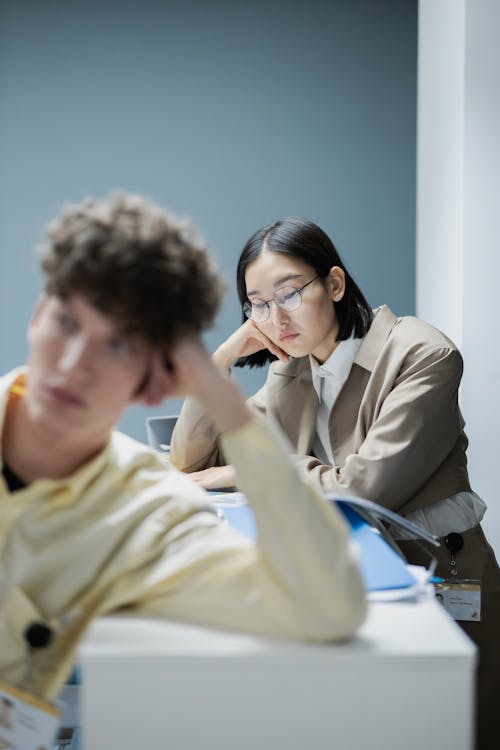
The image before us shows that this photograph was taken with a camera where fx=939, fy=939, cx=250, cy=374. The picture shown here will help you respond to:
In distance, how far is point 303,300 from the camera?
2289 mm

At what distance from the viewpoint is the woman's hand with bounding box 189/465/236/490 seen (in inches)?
88.3

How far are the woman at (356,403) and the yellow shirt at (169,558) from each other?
3.19ft

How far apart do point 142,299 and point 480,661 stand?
1.48 meters

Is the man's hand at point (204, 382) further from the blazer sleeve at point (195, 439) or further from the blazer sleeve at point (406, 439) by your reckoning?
the blazer sleeve at point (195, 439)

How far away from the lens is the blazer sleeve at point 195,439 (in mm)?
2451

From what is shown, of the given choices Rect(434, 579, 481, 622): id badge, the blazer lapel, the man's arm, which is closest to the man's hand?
the man's arm

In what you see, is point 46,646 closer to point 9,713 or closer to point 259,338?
point 9,713

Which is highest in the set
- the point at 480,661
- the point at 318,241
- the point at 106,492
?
the point at 318,241

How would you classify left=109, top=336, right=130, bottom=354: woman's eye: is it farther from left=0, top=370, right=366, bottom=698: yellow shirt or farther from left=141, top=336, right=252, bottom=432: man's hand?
left=0, top=370, right=366, bottom=698: yellow shirt

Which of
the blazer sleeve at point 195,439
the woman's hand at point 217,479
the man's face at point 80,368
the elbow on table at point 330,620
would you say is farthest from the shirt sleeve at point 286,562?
the blazer sleeve at point 195,439

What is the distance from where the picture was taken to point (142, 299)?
996 mm

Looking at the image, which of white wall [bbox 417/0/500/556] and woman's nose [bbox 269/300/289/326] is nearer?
woman's nose [bbox 269/300/289/326]

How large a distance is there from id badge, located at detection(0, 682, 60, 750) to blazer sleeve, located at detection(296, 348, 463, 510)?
109 cm

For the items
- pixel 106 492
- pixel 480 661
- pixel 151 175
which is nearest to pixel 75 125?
pixel 151 175
